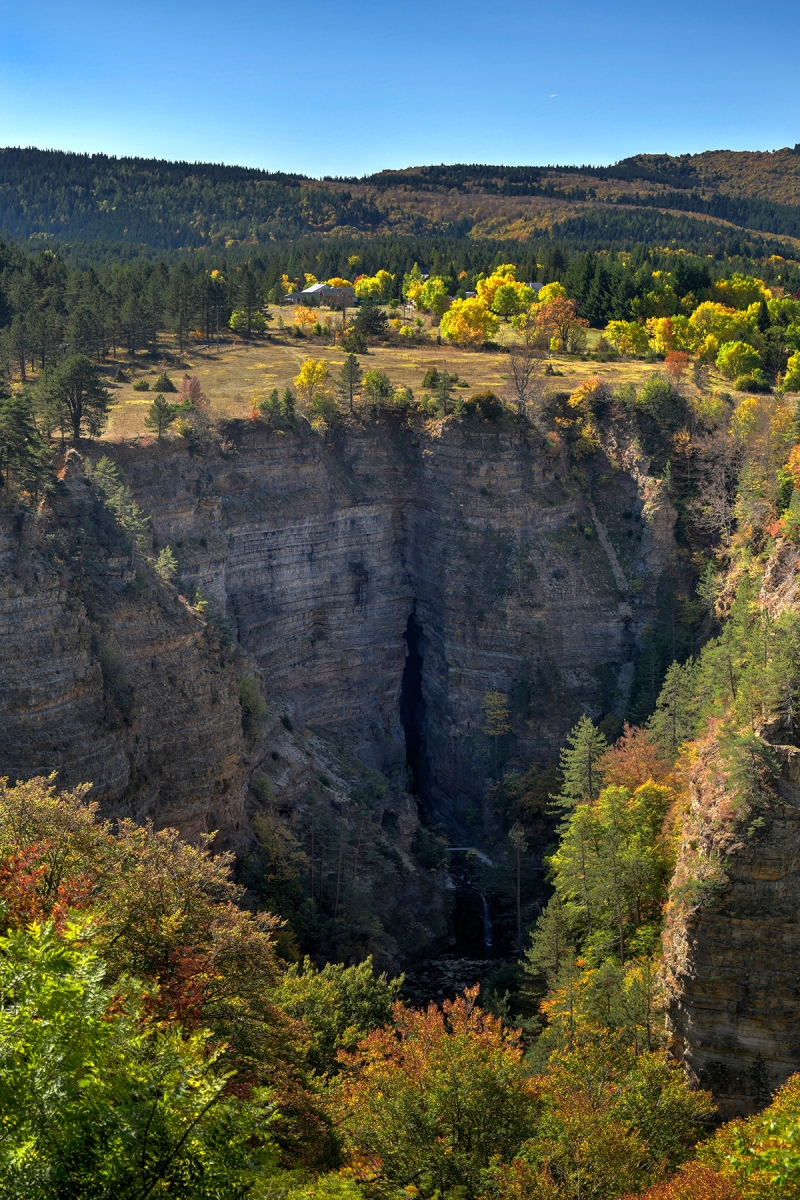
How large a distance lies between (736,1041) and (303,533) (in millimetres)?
50182

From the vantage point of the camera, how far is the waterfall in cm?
6536

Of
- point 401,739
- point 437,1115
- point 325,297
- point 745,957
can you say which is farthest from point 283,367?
point 437,1115

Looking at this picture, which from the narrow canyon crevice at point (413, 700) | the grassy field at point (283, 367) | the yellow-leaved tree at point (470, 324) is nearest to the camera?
the grassy field at point (283, 367)

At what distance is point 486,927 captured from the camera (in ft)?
220

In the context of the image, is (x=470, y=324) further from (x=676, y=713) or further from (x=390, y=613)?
(x=676, y=713)

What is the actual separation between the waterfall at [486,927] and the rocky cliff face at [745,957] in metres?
28.3

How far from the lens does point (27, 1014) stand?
17609 millimetres

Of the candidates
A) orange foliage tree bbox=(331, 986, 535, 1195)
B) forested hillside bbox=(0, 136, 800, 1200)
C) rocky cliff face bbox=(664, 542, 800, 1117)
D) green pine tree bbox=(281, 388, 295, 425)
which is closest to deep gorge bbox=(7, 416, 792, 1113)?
forested hillside bbox=(0, 136, 800, 1200)

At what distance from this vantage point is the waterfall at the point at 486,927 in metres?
65.4

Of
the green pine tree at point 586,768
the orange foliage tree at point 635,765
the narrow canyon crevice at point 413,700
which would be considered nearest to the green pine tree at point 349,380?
the narrow canyon crevice at point 413,700

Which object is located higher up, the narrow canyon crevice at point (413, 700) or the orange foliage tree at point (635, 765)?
the orange foliage tree at point (635, 765)

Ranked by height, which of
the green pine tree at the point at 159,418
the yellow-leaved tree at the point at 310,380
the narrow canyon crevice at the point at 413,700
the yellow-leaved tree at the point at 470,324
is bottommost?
the narrow canyon crevice at the point at 413,700

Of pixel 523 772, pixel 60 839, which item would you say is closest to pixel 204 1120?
pixel 60 839

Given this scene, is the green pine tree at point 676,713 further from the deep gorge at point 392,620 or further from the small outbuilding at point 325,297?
the small outbuilding at point 325,297
